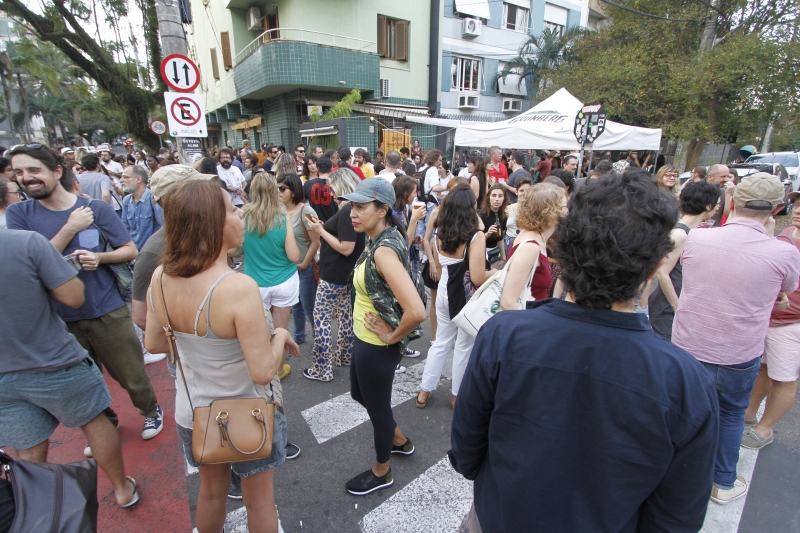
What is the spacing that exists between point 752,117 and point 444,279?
15.6 meters

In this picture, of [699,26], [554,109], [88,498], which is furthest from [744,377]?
[699,26]

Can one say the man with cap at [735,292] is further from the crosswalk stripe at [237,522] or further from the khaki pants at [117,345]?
the khaki pants at [117,345]

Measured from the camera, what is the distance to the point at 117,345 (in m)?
2.75

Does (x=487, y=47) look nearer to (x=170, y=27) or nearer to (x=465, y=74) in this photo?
(x=465, y=74)

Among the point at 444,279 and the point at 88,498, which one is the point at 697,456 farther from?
the point at 444,279

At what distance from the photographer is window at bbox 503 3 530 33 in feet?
70.4

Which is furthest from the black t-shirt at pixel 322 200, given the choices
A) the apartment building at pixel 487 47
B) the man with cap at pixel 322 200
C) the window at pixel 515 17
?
the window at pixel 515 17

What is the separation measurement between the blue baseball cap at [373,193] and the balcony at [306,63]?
1371 centimetres

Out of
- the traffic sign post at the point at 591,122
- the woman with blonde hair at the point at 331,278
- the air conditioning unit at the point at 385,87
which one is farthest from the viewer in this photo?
the air conditioning unit at the point at 385,87

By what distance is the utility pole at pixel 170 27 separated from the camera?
579cm

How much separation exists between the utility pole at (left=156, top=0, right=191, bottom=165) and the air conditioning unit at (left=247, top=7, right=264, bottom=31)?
1309 centimetres

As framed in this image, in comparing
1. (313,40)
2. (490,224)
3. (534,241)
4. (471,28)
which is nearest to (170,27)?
(490,224)

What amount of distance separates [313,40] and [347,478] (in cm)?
1621

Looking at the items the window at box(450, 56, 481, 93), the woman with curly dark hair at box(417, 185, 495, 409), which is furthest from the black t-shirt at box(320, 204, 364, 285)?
the window at box(450, 56, 481, 93)
